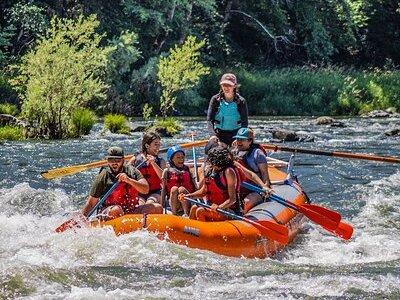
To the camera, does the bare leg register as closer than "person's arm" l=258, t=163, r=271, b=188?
Yes

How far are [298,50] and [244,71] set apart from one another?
21.2 feet

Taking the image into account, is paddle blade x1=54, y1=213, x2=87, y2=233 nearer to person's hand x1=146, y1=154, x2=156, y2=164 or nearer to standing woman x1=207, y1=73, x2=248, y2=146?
person's hand x1=146, y1=154, x2=156, y2=164

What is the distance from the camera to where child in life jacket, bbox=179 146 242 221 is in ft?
28.6

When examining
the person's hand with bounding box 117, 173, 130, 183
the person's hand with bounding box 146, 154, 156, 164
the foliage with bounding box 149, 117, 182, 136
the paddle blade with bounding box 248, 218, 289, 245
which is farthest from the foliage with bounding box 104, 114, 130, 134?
the paddle blade with bounding box 248, 218, 289, 245

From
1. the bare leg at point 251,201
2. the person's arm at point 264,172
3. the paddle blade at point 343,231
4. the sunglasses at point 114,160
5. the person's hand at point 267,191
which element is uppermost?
the sunglasses at point 114,160

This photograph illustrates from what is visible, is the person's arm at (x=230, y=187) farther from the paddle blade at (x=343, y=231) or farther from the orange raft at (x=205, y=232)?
the paddle blade at (x=343, y=231)

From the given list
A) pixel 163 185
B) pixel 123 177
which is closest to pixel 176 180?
pixel 163 185

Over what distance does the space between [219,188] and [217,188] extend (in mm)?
21

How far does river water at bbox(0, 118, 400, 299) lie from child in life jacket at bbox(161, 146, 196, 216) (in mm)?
1078

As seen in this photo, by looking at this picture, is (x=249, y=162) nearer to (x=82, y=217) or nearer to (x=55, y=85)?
(x=82, y=217)

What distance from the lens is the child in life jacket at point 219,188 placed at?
343 inches

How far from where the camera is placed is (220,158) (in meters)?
8.68

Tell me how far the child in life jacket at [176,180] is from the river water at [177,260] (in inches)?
42.5

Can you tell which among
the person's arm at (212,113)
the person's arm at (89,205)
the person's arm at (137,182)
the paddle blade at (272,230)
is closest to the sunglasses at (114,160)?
the person's arm at (137,182)
